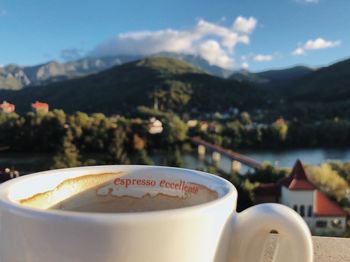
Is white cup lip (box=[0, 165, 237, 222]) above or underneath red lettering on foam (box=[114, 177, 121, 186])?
above

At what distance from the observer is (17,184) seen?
0.20 meters

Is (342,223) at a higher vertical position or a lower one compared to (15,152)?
lower

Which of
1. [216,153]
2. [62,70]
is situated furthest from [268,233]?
[62,70]

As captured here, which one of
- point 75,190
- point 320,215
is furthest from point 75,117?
point 75,190

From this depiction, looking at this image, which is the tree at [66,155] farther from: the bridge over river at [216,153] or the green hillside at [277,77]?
the green hillside at [277,77]

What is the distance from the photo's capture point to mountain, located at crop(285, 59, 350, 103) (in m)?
13.4

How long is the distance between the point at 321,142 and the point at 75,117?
843cm

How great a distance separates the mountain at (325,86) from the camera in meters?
13.4

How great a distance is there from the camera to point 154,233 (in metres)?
0.15

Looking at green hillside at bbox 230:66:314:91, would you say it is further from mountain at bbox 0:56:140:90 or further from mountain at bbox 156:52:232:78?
mountain at bbox 0:56:140:90

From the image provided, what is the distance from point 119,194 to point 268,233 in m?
0.11

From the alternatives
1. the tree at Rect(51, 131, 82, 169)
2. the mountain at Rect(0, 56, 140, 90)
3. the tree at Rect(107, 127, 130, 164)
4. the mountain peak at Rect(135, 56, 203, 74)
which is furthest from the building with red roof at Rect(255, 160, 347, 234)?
the mountain peak at Rect(135, 56, 203, 74)

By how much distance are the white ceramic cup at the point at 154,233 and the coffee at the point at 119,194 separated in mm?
39

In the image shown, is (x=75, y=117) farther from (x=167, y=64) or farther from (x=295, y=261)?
(x=167, y=64)
